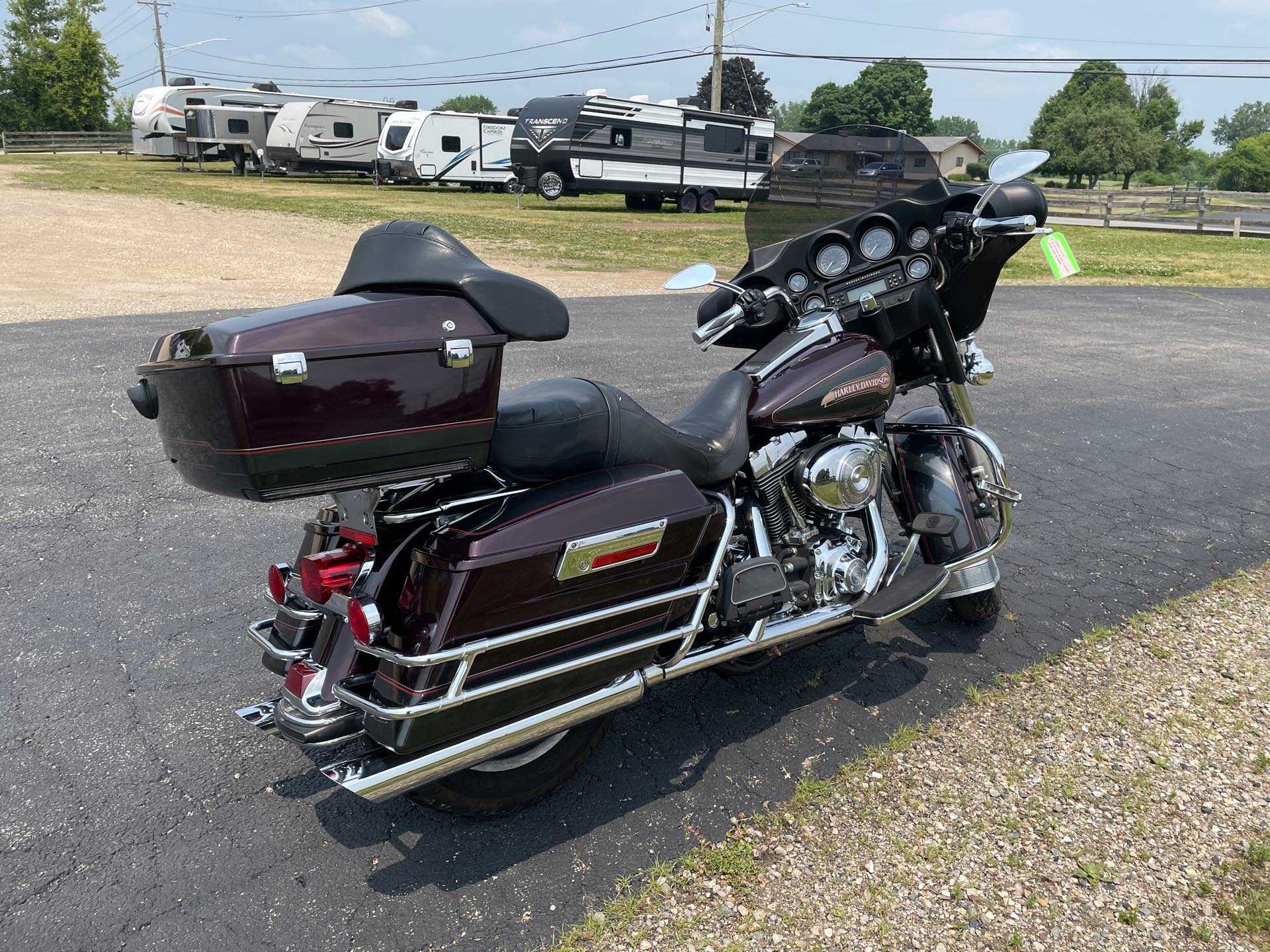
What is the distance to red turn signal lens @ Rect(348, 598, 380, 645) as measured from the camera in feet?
7.96

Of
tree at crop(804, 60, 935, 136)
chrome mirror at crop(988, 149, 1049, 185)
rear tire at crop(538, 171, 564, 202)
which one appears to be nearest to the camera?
chrome mirror at crop(988, 149, 1049, 185)

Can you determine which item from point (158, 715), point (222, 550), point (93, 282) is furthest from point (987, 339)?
point (93, 282)

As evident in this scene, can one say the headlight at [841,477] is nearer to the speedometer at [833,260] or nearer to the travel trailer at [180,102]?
the speedometer at [833,260]

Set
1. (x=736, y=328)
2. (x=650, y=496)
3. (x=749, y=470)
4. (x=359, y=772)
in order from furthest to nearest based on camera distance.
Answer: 1. (x=736, y=328)
2. (x=749, y=470)
3. (x=650, y=496)
4. (x=359, y=772)

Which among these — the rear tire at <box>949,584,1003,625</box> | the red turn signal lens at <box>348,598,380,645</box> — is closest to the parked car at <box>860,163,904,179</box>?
the rear tire at <box>949,584,1003,625</box>

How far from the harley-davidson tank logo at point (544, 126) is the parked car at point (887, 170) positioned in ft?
80.7

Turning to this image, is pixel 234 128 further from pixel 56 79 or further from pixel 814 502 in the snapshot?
pixel 814 502

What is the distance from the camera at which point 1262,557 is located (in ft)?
16.7

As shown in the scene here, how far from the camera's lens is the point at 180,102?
38.3 m

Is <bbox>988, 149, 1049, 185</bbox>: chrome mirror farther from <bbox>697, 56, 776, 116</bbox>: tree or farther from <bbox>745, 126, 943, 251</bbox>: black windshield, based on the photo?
<bbox>697, 56, 776, 116</bbox>: tree

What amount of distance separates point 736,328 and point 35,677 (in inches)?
115

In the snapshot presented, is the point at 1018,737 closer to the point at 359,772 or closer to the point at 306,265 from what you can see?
the point at 359,772

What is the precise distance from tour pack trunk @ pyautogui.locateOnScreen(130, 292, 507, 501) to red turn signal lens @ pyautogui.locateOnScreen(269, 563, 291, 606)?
27.0 inches

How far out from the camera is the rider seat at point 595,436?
8.38 feet
